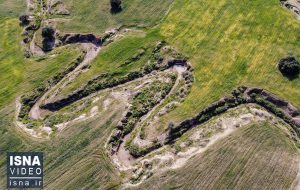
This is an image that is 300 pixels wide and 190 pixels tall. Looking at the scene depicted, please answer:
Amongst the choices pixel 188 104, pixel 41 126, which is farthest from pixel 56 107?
pixel 188 104

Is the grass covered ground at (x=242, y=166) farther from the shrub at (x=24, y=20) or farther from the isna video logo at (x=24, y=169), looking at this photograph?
the shrub at (x=24, y=20)

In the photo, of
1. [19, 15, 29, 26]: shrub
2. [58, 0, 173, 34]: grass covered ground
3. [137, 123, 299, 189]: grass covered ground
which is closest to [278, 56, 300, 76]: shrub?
[137, 123, 299, 189]: grass covered ground

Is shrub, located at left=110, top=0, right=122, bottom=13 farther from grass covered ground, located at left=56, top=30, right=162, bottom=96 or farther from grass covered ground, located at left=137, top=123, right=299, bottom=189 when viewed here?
grass covered ground, located at left=137, top=123, right=299, bottom=189

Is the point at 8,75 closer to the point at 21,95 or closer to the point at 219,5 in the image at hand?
the point at 21,95

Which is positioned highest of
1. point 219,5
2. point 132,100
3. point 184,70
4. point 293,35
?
point 219,5

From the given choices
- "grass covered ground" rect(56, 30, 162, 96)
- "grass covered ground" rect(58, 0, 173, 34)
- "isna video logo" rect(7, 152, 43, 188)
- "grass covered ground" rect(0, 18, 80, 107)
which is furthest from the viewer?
"grass covered ground" rect(58, 0, 173, 34)

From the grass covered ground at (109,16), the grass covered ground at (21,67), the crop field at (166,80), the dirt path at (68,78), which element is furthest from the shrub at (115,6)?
→ the grass covered ground at (21,67)
